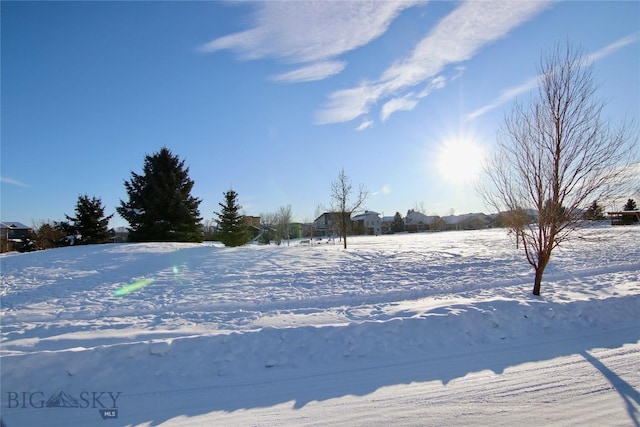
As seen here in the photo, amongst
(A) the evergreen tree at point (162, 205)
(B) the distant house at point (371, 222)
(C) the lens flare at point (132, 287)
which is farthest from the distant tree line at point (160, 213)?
(B) the distant house at point (371, 222)

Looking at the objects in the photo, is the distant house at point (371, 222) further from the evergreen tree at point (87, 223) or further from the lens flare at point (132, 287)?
the lens flare at point (132, 287)

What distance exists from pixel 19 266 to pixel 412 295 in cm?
1578

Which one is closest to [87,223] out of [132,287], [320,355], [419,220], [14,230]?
[132,287]

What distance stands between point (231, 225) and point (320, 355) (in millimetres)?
21413

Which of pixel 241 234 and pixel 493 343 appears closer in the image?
pixel 493 343

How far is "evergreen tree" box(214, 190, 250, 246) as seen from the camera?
25.5 metres

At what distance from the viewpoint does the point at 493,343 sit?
5.93m

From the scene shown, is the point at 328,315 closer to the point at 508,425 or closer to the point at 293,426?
the point at 293,426

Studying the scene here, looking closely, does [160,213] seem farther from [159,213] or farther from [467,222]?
[467,222]

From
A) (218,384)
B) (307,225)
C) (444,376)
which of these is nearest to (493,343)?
(444,376)

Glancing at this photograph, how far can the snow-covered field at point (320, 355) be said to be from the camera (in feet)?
13.0

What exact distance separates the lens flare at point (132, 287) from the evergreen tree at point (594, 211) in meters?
13.1

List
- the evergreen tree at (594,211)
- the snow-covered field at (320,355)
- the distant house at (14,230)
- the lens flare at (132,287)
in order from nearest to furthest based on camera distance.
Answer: the snow-covered field at (320,355) → the evergreen tree at (594,211) → the lens flare at (132,287) → the distant house at (14,230)

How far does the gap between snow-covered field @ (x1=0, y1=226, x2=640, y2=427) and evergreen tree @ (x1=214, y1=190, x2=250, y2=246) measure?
1470 centimetres
